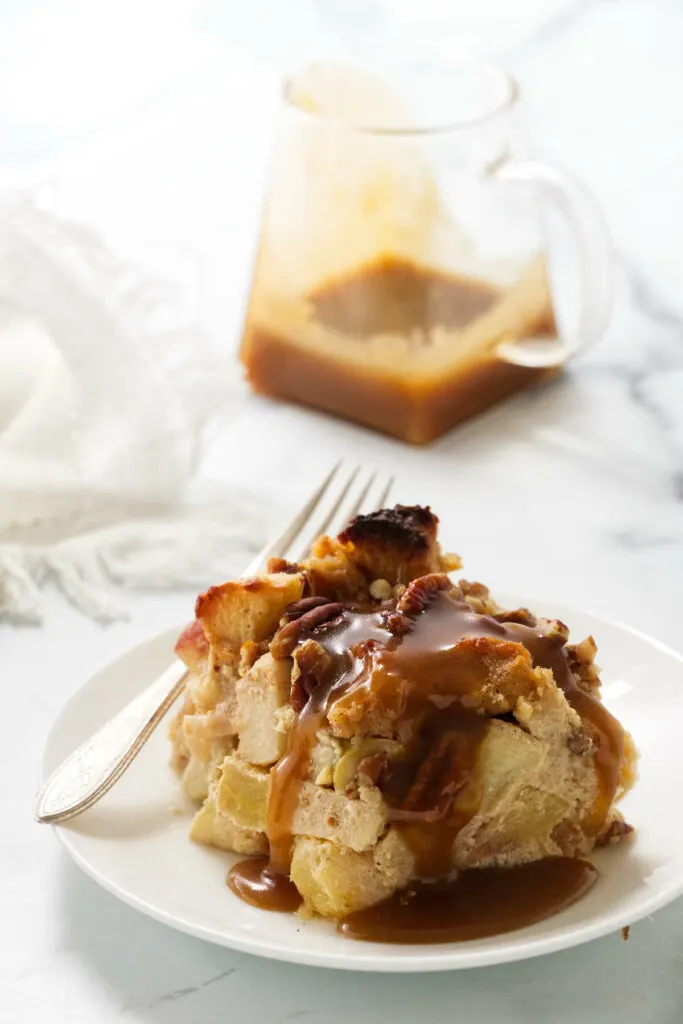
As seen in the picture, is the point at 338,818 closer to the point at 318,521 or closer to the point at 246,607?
the point at 246,607

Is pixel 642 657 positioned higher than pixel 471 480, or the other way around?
pixel 642 657

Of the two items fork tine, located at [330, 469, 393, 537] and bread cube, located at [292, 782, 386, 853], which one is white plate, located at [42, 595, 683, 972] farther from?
fork tine, located at [330, 469, 393, 537]

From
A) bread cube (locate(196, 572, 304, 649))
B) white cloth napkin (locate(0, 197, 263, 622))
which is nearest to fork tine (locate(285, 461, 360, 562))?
white cloth napkin (locate(0, 197, 263, 622))

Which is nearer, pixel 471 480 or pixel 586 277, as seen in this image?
pixel 471 480

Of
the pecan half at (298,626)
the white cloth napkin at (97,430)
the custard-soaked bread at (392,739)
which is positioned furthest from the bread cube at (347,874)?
the white cloth napkin at (97,430)

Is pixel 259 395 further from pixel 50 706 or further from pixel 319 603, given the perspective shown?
pixel 319 603

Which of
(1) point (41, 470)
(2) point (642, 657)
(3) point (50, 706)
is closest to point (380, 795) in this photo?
(2) point (642, 657)
